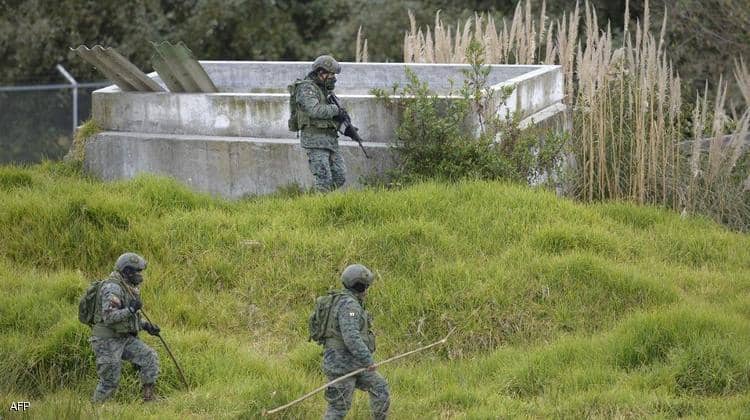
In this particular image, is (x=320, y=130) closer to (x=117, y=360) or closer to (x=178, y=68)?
(x=178, y=68)

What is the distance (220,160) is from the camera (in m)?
12.3

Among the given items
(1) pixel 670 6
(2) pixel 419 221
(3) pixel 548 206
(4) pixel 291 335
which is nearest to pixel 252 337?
(4) pixel 291 335

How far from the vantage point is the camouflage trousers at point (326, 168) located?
1127 centimetres

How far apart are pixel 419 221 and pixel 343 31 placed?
→ 12705mm

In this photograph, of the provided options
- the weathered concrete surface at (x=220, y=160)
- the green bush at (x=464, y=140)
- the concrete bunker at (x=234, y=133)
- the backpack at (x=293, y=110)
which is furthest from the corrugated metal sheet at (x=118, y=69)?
the green bush at (x=464, y=140)

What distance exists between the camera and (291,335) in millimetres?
9523

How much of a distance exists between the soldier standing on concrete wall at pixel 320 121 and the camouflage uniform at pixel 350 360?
3674 mm

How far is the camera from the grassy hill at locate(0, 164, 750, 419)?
8.33 m

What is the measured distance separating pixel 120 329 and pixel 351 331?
65.3 inches

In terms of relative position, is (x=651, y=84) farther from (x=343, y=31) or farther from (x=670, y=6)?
(x=343, y=31)

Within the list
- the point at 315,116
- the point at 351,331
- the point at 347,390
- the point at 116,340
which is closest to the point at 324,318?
the point at 351,331

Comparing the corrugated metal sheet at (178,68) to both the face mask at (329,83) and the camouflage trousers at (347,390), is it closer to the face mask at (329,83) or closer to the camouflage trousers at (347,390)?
the face mask at (329,83)

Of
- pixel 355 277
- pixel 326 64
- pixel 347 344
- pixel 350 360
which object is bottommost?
pixel 350 360

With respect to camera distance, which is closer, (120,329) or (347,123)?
(120,329)
